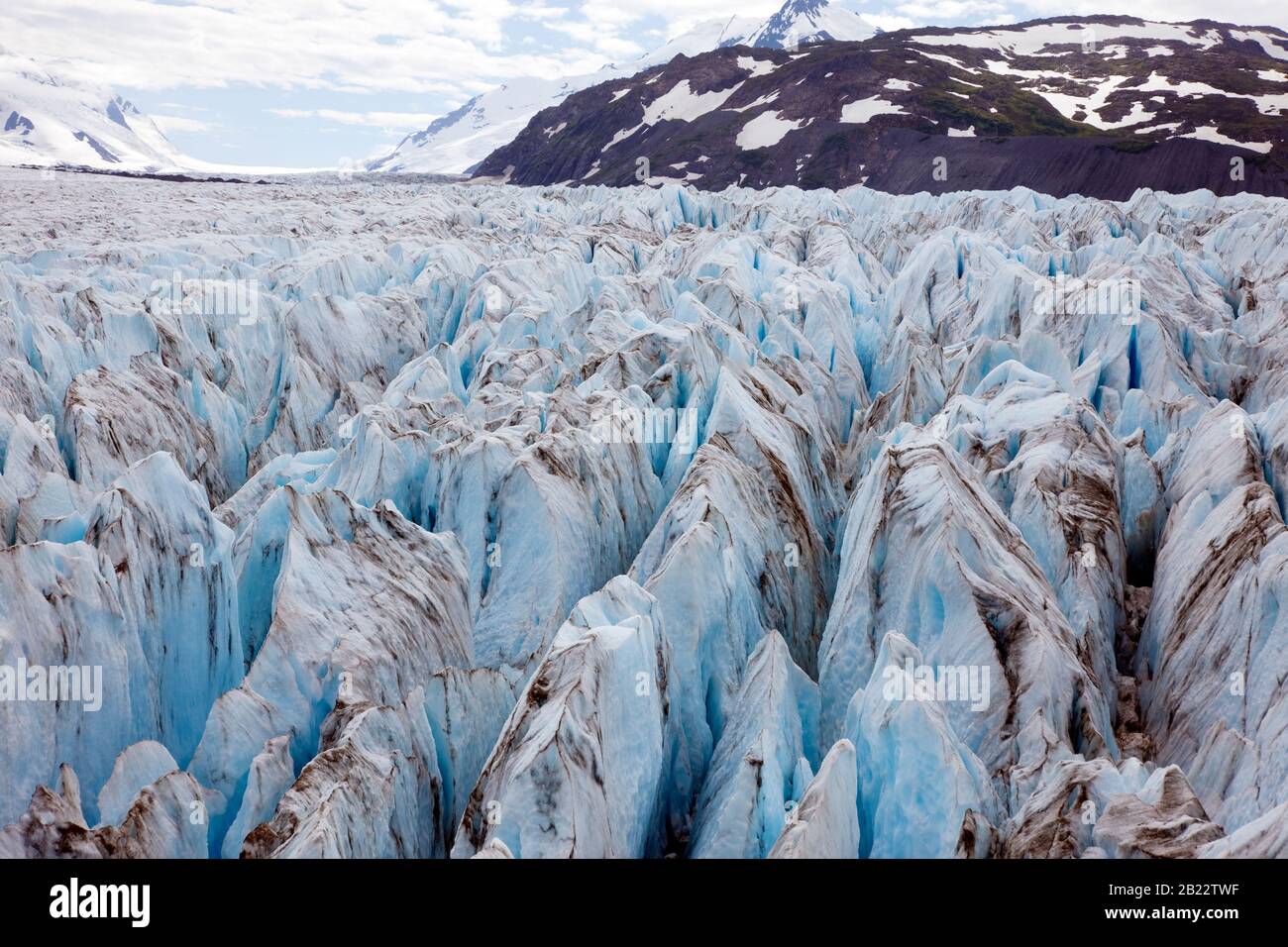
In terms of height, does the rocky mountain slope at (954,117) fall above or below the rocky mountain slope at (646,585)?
above

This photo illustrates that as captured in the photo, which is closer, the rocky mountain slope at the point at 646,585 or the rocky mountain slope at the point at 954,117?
the rocky mountain slope at the point at 646,585

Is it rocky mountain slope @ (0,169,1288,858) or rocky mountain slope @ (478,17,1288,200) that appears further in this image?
rocky mountain slope @ (478,17,1288,200)

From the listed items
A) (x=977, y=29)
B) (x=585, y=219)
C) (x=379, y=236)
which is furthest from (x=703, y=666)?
(x=977, y=29)

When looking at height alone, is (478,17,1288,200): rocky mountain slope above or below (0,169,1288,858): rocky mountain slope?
above

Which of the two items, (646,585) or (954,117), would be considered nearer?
(646,585)

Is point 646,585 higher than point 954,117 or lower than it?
lower
